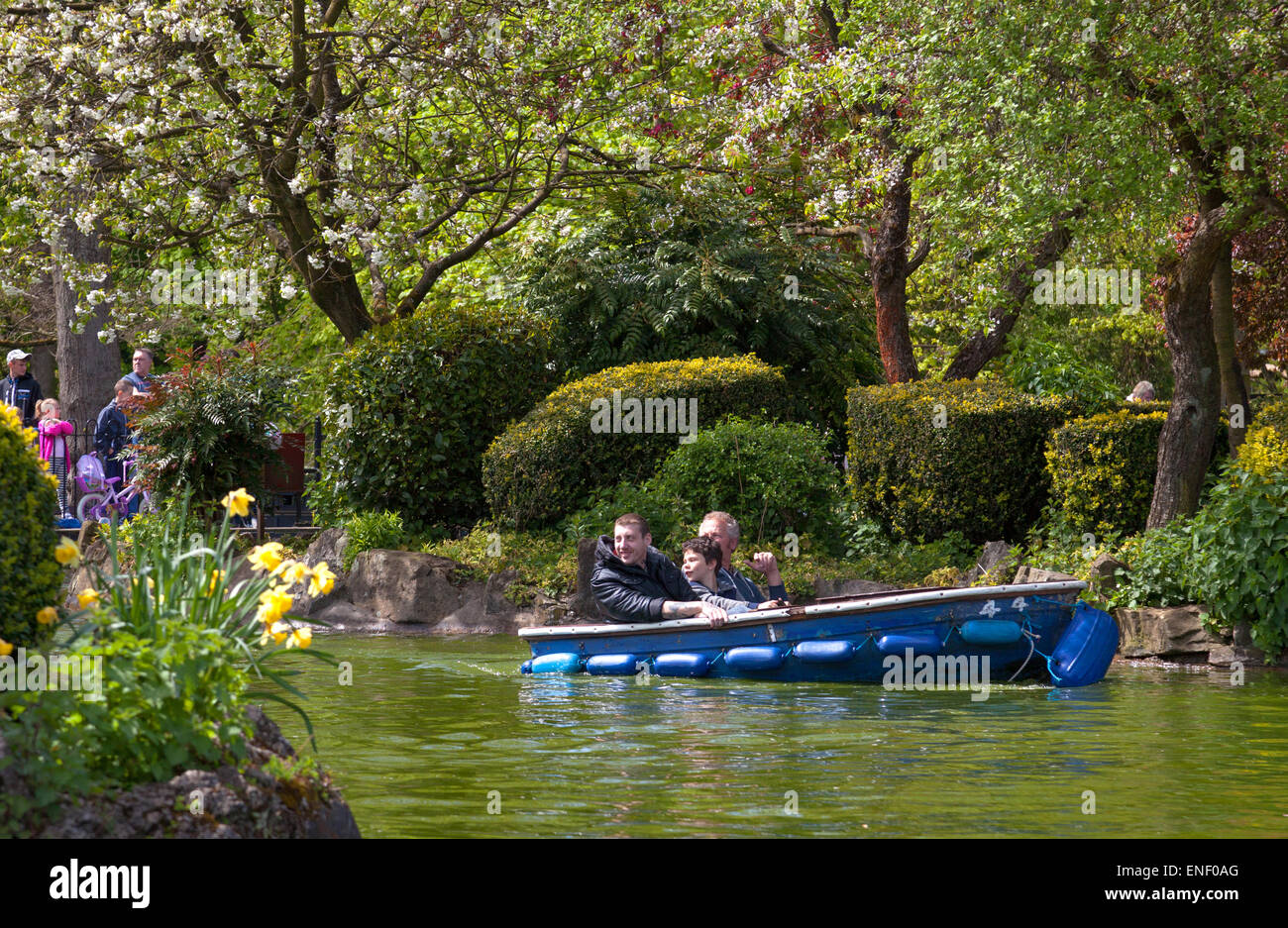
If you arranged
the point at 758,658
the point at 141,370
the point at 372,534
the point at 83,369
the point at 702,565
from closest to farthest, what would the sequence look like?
the point at 758,658 → the point at 702,565 → the point at 372,534 → the point at 141,370 → the point at 83,369

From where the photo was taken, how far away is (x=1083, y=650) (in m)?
10.1

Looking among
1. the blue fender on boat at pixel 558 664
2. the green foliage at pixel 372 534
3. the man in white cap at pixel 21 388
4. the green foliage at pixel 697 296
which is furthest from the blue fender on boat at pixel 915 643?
the man in white cap at pixel 21 388

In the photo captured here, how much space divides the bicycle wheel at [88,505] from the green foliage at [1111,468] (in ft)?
37.9

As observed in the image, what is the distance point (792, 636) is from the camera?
10383 millimetres

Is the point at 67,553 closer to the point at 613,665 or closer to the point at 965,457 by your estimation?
the point at 613,665

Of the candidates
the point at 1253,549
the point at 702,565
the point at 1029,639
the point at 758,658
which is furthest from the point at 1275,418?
the point at 758,658

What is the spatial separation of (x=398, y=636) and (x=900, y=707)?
6.71 meters

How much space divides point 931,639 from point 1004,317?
10.5 metres

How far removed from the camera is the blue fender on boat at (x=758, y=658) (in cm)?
1045

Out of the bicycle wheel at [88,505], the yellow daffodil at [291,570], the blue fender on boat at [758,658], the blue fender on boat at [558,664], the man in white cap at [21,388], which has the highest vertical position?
the man in white cap at [21,388]

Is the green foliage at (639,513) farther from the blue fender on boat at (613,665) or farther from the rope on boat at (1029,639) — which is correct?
the rope on boat at (1029,639)
